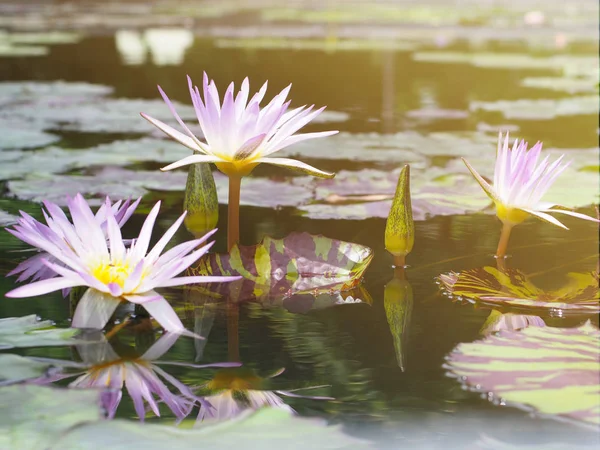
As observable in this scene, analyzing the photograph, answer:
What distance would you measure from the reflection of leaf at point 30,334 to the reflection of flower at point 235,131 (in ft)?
0.95

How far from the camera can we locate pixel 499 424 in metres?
Answer: 0.91

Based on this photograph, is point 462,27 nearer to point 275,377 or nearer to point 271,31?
point 271,31

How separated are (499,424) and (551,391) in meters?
0.10

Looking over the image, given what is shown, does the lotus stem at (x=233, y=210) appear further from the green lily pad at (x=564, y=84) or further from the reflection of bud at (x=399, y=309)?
the green lily pad at (x=564, y=84)

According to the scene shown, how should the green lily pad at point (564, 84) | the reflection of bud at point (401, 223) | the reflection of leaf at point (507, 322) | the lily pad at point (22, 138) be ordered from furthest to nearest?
the green lily pad at point (564, 84) < the lily pad at point (22, 138) < the reflection of bud at point (401, 223) < the reflection of leaf at point (507, 322)

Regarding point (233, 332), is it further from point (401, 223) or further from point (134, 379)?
point (401, 223)

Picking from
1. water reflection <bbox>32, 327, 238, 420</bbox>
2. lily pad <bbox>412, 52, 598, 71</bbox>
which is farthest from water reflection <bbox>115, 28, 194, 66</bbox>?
water reflection <bbox>32, 327, 238, 420</bbox>

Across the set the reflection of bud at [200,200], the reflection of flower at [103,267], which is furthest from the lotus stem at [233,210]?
the reflection of flower at [103,267]

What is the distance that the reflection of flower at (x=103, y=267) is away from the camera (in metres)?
1.05

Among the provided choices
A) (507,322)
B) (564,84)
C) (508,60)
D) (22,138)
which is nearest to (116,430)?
(507,322)

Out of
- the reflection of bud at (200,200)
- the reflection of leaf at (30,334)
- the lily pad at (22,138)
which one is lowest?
the reflection of leaf at (30,334)

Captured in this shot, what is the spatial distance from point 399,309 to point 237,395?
0.41 metres

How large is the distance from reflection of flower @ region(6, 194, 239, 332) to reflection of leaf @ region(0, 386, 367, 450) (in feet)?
0.58

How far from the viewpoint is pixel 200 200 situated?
5.01 feet
